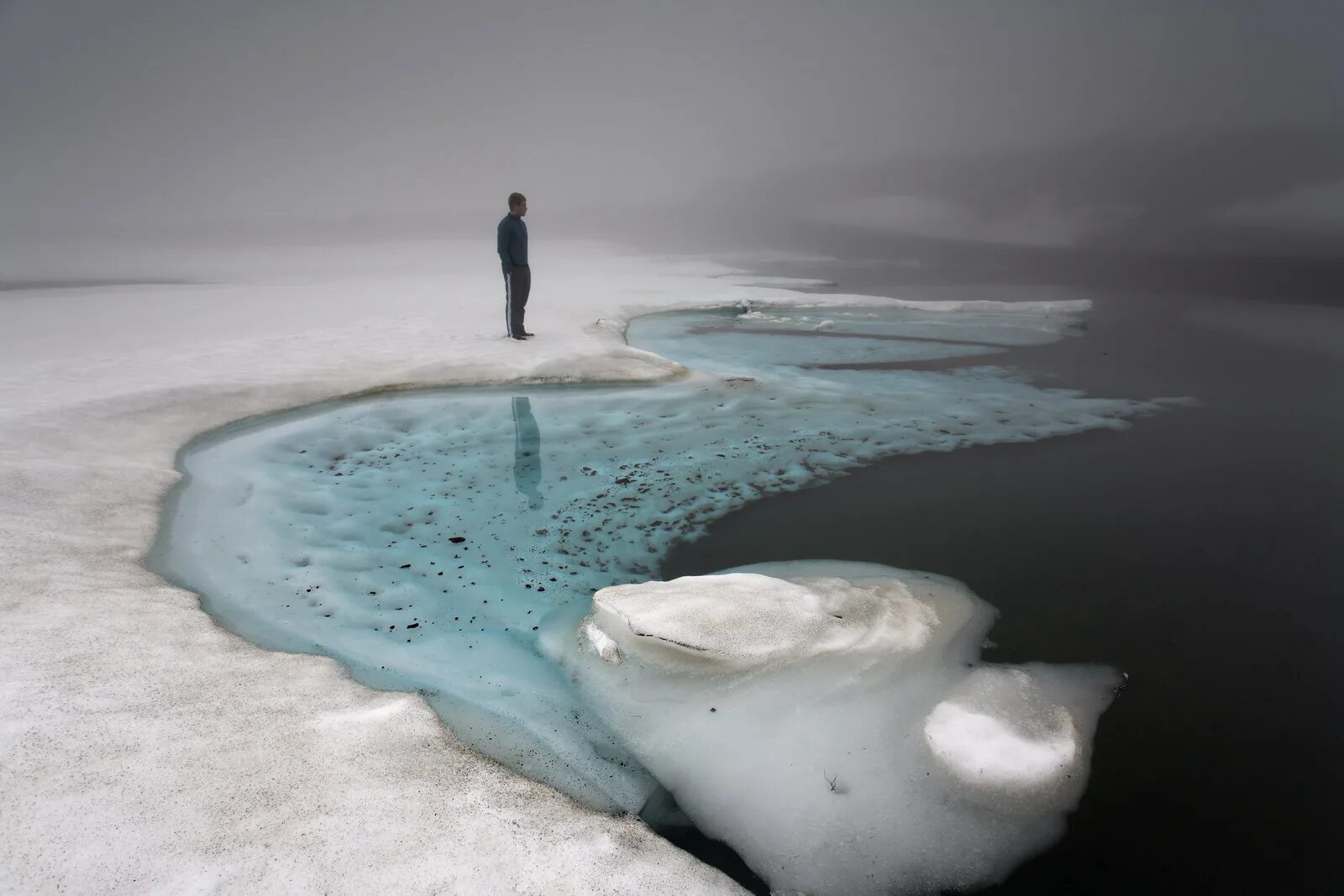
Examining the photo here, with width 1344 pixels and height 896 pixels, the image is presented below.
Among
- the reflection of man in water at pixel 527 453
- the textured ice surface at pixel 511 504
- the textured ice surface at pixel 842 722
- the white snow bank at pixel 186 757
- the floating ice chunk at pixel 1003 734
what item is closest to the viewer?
the white snow bank at pixel 186 757

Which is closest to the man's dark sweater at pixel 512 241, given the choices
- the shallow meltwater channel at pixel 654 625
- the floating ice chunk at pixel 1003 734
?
the shallow meltwater channel at pixel 654 625

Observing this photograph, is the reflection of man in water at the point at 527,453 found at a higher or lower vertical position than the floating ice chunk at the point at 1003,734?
higher

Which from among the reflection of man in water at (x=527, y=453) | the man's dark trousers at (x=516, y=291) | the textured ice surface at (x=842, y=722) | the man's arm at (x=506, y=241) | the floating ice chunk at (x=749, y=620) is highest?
the man's arm at (x=506, y=241)

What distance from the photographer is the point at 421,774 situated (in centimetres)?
278

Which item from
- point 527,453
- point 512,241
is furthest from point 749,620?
point 512,241

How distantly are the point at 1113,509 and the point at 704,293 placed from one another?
1284cm

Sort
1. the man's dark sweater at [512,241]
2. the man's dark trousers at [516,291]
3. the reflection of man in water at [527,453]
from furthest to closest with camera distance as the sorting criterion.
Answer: the man's dark trousers at [516,291] → the man's dark sweater at [512,241] → the reflection of man in water at [527,453]

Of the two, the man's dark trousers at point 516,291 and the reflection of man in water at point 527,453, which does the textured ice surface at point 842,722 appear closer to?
the reflection of man in water at point 527,453

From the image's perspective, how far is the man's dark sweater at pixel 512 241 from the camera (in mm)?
10297

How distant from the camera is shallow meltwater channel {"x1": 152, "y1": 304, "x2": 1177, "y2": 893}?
9.28 ft

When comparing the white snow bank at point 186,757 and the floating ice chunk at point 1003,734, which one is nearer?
the white snow bank at point 186,757

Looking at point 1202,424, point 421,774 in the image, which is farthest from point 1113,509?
point 421,774

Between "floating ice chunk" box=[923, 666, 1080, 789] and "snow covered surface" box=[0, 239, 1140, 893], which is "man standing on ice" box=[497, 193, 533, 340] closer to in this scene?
"snow covered surface" box=[0, 239, 1140, 893]

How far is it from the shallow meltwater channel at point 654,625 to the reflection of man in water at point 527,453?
0.04 meters
